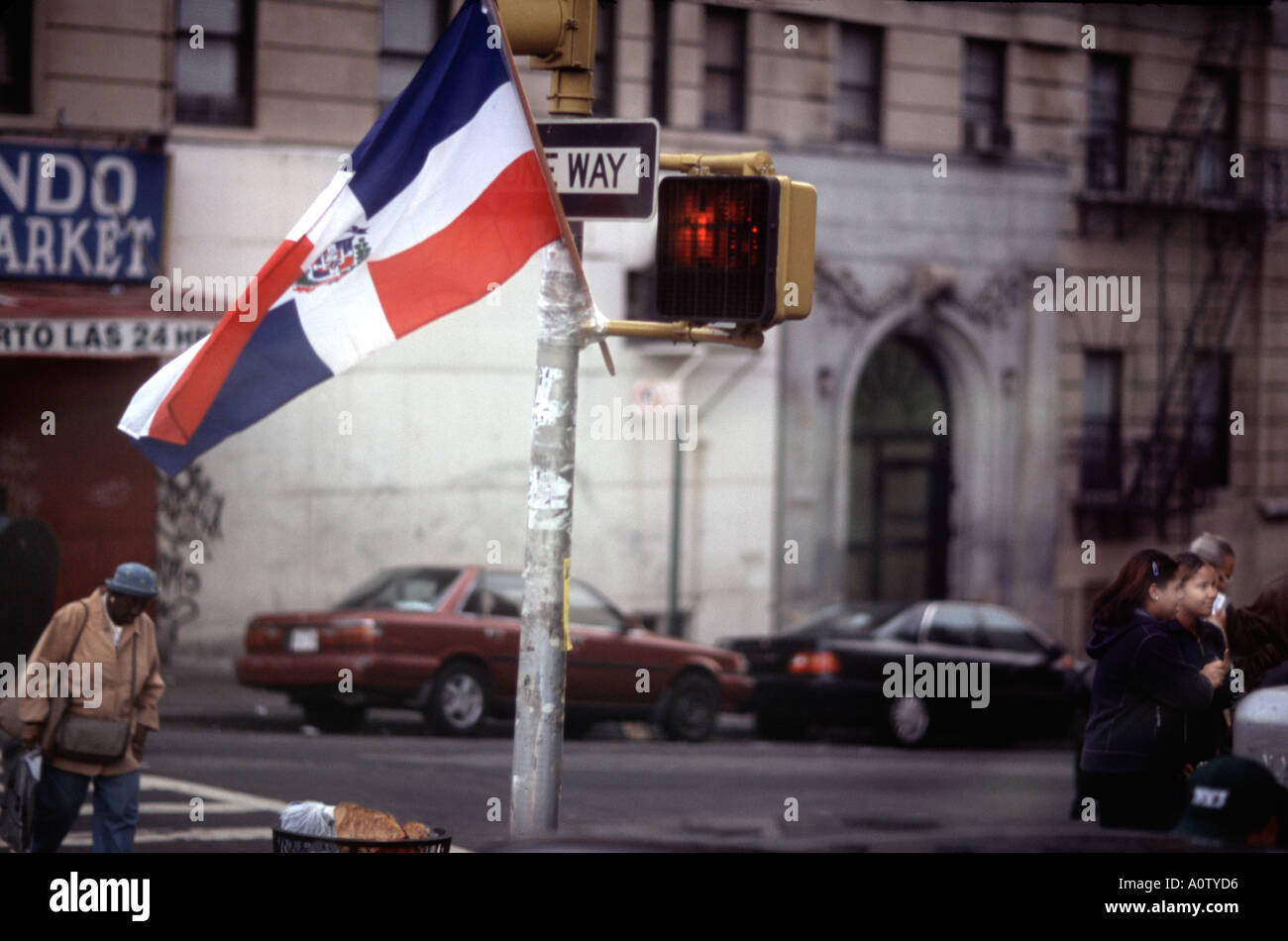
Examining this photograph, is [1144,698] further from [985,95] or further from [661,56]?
[985,95]

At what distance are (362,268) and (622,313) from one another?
50.2 ft

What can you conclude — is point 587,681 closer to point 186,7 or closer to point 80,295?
point 80,295

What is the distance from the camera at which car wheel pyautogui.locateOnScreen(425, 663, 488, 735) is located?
1630 cm

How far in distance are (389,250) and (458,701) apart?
32.5ft

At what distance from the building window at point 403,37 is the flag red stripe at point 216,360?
14.6 m

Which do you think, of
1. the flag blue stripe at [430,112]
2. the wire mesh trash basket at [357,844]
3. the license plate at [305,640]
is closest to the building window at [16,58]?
the license plate at [305,640]

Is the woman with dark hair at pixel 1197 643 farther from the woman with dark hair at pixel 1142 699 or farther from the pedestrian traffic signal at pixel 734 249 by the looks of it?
the pedestrian traffic signal at pixel 734 249

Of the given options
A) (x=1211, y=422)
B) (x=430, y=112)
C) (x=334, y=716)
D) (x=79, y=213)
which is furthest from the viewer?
(x=1211, y=422)

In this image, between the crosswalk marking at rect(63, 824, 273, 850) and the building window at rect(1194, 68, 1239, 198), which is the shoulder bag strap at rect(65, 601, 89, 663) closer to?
the crosswalk marking at rect(63, 824, 273, 850)

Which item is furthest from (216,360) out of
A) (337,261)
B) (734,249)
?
(734,249)

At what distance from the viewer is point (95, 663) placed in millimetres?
8555


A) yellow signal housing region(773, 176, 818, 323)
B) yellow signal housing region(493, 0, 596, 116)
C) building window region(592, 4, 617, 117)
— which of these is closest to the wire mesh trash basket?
yellow signal housing region(773, 176, 818, 323)

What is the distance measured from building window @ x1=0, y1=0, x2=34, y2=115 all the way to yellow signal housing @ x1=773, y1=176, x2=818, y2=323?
1455cm
